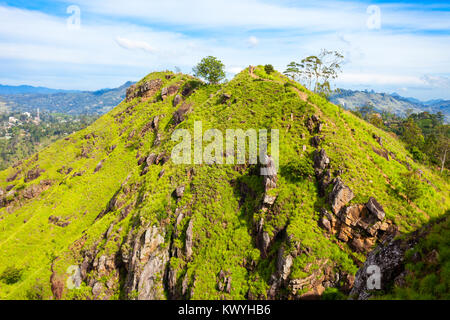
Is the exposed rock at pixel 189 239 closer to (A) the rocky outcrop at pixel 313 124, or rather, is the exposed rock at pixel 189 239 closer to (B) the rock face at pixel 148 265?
(B) the rock face at pixel 148 265

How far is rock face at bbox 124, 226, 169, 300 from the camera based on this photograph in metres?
30.7

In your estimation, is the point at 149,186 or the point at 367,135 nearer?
the point at 367,135

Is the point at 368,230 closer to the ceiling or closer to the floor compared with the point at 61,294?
closer to the ceiling

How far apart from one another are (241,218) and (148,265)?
16053mm

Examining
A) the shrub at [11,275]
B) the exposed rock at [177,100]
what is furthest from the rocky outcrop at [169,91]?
the shrub at [11,275]

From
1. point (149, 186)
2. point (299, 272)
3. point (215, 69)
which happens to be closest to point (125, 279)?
point (149, 186)

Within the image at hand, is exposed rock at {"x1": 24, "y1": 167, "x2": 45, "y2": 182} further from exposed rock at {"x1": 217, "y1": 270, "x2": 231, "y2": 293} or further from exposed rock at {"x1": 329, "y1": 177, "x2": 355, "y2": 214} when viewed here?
exposed rock at {"x1": 329, "y1": 177, "x2": 355, "y2": 214}

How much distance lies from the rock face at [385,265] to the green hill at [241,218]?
20.5ft

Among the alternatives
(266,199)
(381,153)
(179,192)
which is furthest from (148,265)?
(381,153)

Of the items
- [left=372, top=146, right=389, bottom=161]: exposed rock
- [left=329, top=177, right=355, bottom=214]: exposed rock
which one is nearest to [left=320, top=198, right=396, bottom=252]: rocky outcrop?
[left=329, top=177, right=355, bottom=214]: exposed rock

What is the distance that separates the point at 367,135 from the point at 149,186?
42.9 meters

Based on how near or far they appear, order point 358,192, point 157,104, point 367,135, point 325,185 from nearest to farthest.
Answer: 1. point 358,192
2. point 325,185
3. point 367,135
4. point 157,104

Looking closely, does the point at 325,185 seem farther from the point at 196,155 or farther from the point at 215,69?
the point at 215,69

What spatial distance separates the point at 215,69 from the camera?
67.1 metres
